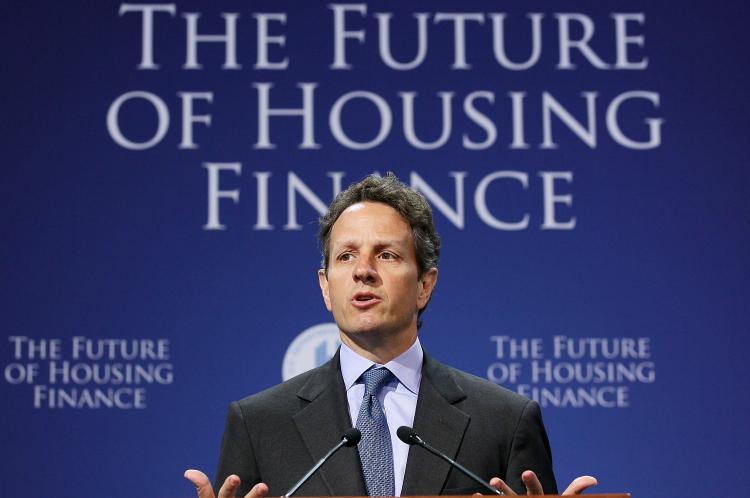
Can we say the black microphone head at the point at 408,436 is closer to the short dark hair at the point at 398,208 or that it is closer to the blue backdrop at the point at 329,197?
the short dark hair at the point at 398,208

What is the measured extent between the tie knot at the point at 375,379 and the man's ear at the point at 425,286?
21 cm

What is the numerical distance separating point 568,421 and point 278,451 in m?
1.79

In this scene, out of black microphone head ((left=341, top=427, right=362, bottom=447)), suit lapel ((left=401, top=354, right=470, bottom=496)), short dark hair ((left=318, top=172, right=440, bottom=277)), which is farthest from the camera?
short dark hair ((left=318, top=172, right=440, bottom=277))

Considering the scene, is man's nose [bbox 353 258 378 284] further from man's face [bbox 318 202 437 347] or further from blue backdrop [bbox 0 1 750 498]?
blue backdrop [bbox 0 1 750 498]

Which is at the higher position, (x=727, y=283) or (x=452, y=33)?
(x=452, y=33)

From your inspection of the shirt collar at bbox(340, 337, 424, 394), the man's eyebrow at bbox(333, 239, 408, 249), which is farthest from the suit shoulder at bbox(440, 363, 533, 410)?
the man's eyebrow at bbox(333, 239, 408, 249)

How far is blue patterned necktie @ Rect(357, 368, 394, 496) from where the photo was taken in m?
2.45

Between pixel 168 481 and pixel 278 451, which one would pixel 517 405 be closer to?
pixel 278 451

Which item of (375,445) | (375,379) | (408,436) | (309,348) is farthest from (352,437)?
(309,348)

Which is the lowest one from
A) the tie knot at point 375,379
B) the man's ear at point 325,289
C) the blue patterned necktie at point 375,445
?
the blue patterned necktie at point 375,445

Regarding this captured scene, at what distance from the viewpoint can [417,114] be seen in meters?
4.27

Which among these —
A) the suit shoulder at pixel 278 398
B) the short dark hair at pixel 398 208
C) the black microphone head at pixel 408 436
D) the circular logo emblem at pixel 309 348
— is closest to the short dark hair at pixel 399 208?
the short dark hair at pixel 398 208

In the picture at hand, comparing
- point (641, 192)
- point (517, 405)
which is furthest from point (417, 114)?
point (517, 405)

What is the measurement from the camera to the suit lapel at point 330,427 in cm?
245
